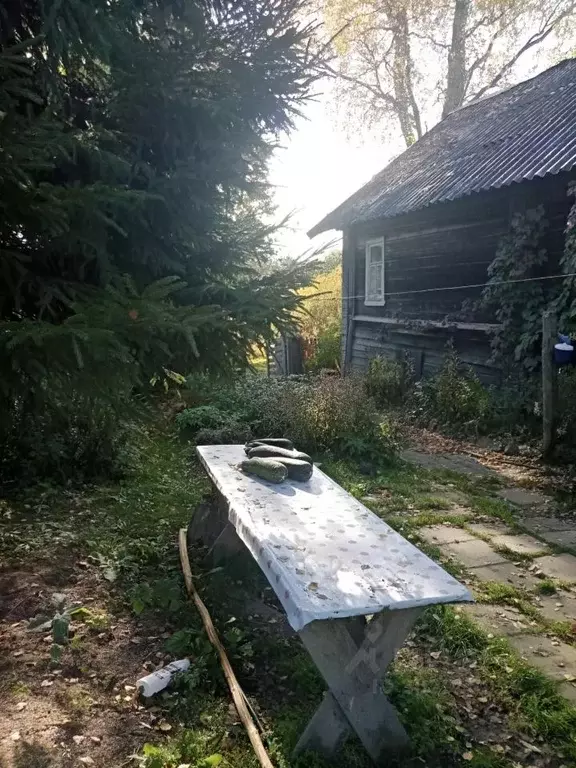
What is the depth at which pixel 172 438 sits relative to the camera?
694 cm

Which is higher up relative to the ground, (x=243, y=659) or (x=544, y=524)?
(x=243, y=659)

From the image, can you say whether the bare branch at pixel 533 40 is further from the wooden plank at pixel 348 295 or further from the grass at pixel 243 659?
the grass at pixel 243 659

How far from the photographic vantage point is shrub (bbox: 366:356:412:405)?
939 centimetres

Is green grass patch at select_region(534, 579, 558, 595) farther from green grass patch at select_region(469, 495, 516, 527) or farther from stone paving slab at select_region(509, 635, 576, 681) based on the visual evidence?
green grass patch at select_region(469, 495, 516, 527)

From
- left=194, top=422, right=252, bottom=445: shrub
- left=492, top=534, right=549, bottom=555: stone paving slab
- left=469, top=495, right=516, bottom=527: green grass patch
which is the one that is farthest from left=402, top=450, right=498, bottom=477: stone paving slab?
left=194, top=422, right=252, bottom=445: shrub

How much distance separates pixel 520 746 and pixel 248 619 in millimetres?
1417

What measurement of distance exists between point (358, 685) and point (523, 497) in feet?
11.7

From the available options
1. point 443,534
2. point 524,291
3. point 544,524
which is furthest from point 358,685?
point 524,291

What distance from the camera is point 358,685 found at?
207cm

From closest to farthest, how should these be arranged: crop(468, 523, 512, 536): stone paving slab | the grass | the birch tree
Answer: the grass < crop(468, 523, 512, 536): stone paving slab < the birch tree

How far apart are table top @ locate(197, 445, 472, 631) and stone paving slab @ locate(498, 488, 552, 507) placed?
2425 mm

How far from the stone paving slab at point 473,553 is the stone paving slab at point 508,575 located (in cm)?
6

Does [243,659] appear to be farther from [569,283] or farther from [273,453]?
[569,283]

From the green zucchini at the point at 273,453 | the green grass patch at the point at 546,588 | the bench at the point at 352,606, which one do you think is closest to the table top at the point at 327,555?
the bench at the point at 352,606
